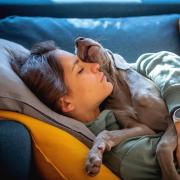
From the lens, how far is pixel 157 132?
1.25 m

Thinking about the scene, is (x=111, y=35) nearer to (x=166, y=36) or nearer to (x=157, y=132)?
(x=166, y=36)

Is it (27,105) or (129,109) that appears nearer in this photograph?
(27,105)

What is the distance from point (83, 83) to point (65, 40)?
534mm

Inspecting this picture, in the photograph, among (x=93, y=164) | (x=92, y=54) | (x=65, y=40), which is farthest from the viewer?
(x=65, y=40)

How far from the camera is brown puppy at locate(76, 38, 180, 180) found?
1097 mm

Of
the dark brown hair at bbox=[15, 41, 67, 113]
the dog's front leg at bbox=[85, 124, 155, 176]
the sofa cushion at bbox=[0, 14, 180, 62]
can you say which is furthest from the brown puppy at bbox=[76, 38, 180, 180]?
the sofa cushion at bbox=[0, 14, 180, 62]

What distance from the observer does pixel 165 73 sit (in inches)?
50.7

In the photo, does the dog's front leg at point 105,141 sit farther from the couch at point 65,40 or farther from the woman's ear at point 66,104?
the woman's ear at point 66,104

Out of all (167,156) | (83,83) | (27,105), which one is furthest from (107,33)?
(167,156)

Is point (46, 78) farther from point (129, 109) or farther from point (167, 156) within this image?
point (167, 156)

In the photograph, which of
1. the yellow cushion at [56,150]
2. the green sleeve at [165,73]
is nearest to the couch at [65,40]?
the yellow cushion at [56,150]

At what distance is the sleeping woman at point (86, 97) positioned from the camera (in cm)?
115

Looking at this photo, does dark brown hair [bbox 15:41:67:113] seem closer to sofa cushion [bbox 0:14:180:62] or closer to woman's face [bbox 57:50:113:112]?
woman's face [bbox 57:50:113:112]

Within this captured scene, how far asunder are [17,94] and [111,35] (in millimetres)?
751
